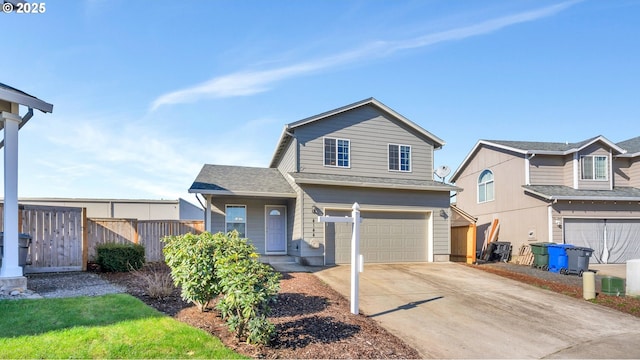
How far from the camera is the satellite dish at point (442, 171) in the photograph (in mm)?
18500

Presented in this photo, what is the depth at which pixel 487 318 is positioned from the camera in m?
8.16

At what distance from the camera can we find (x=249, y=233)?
1571cm

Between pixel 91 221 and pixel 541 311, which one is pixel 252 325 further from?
pixel 91 221

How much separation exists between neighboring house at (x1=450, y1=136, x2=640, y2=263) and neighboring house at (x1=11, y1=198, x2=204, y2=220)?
61.3ft

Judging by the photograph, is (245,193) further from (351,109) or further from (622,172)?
(622,172)

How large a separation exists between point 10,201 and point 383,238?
38.7 feet

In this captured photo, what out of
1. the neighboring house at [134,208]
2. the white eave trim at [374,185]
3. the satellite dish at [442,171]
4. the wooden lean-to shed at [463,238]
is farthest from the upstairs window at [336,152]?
the neighboring house at [134,208]

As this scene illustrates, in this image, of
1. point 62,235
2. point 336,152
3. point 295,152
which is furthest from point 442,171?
point 62,235

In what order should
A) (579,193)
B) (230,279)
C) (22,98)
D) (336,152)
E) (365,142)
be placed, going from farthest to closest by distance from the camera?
(579,193), (365,142), (336,152), (22,98), (230,279)

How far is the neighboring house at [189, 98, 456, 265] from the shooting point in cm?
1469

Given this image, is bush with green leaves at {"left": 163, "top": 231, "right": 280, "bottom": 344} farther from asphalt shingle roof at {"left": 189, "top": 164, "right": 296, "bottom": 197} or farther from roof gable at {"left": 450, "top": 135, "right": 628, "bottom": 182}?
roof gable at {"left": 450, "top": 135, "right": 628, "bottom": 182}

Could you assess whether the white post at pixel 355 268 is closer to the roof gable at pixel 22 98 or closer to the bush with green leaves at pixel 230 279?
the bush with green leaves at pixel 230 279

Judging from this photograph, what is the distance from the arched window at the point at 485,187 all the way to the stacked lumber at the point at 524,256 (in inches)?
148

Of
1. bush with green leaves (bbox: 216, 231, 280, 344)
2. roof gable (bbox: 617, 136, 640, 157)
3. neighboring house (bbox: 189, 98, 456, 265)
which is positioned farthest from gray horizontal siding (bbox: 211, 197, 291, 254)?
roof gable (bbox: 617, 136, 640, 157)
